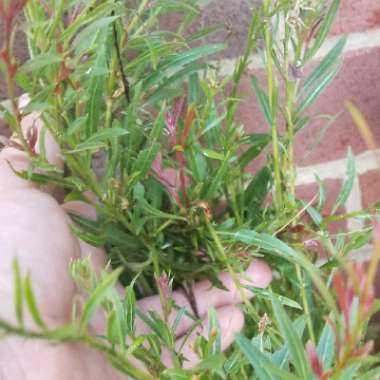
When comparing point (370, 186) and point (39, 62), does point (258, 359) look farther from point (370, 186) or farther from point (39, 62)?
point (370, 186)

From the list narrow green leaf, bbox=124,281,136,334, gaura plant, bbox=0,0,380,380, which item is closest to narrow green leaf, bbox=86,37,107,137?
gaura plant, bbox=0,0,380,380

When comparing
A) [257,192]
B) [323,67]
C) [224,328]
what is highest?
[323,67]

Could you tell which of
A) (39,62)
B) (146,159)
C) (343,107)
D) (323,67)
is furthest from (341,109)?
(39,62)

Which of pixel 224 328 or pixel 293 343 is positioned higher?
pixel 293 343

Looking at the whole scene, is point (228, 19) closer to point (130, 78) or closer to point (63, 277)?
point (130, 78)

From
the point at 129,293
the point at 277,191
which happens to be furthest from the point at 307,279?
the point at 129,293

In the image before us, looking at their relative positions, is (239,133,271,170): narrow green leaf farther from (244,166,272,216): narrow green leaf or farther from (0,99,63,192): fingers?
(0,99,63,192): fingers
